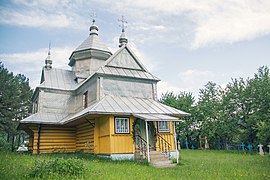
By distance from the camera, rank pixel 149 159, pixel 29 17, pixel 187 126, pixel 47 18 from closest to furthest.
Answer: pixel 29 17 → pixel 47 18 → pixel 149 159 → pixel 187 126

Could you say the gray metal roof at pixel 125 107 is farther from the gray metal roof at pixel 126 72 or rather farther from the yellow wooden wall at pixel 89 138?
the gray metal roof at pixel 126 72

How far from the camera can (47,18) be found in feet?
16.6

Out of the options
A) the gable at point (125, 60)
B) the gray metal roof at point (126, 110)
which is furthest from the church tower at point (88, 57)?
the gray metal roof at point (126, 110)

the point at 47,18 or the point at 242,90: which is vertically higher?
the point at 242,90

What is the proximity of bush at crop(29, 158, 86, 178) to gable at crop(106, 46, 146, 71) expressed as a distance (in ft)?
30.5

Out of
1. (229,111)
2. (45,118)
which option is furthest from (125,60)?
(229,111)

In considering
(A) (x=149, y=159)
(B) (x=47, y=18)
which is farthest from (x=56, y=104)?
(B) (x=47, y=18)

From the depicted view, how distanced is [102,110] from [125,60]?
217 inches

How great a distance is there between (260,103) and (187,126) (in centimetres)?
1053

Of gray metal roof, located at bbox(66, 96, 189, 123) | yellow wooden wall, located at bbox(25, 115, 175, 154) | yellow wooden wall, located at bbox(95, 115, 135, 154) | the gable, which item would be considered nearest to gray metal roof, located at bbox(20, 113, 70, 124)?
yellow wooden wall, located at bbox(25, 115, 175, 154)

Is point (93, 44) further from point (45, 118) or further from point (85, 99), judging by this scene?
point (45, 118)

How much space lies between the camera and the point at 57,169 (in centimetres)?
740

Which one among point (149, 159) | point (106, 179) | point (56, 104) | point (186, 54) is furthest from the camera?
point (56, 104)

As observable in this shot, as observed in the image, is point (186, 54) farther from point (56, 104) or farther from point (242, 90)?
point (242, 90)
